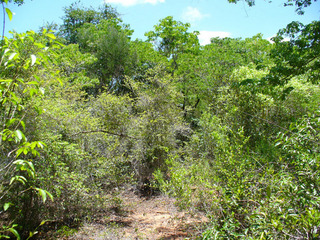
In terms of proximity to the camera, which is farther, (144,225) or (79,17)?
(79,17)

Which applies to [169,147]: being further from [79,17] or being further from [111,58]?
[79,17]

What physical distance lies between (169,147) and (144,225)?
3.03m

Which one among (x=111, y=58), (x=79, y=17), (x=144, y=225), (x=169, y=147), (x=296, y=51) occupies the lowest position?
(x=144, y=225)

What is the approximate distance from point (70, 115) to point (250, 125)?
5.37m

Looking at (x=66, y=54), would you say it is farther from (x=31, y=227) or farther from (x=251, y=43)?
(x=31, y=227)

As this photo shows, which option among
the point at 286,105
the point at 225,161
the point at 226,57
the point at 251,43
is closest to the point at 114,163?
the point at 225,161

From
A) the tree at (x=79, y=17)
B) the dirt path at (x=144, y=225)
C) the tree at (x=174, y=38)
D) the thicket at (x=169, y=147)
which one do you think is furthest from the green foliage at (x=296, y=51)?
the tree at (x=79, y=17)

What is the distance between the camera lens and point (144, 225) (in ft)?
18.1

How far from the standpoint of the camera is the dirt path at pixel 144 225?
4.54 metres

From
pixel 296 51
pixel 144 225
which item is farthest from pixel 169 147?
pixel 296 51

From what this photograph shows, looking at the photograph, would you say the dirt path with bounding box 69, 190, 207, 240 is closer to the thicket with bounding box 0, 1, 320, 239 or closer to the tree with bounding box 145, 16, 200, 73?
the thicket with bounding box 0, 1, 320, 239

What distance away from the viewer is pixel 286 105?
8352mm

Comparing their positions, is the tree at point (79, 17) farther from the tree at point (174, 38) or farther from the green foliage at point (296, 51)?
the green foliage at point (296, 51)

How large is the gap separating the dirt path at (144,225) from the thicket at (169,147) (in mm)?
385
